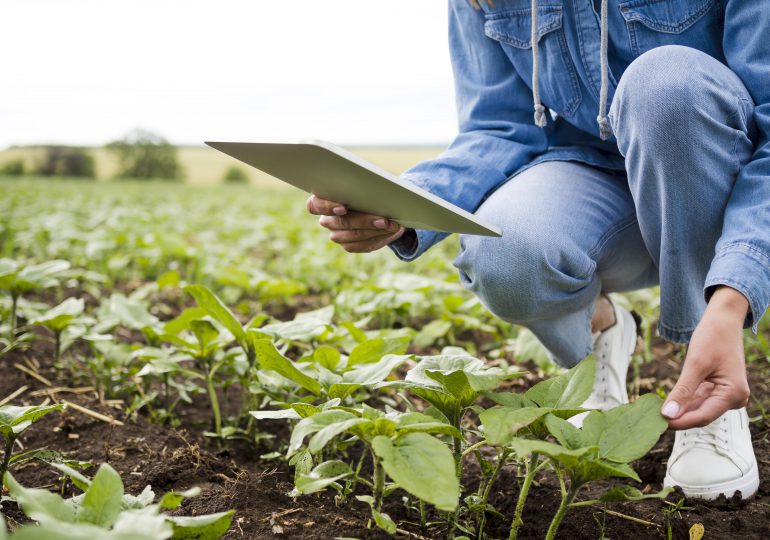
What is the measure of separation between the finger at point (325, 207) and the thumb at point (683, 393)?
68 cm

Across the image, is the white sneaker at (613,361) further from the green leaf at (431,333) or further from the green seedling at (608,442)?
the green seedling at (608,442)

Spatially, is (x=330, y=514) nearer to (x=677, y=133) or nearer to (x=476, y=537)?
(x=476, y=537)

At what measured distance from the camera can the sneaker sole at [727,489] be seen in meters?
1.33

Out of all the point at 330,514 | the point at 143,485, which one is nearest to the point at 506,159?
the point at 330,514

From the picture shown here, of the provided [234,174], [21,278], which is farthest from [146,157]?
[21,278]

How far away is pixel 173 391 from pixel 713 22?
1.55 m

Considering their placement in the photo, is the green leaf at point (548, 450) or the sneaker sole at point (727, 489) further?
the sneaker sole at point (727, 489)

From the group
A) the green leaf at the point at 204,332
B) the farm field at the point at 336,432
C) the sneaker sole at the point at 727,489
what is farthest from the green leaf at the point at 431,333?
the sneaker sole at the point at 727,489

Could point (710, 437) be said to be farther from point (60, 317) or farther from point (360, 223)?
point (60, 317)

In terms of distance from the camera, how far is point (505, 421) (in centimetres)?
96

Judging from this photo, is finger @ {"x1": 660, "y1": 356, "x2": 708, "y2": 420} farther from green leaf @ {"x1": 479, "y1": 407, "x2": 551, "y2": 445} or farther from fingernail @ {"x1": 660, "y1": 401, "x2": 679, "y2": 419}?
green leaf @ {"x1": 479, "y1": 407, "x2": 551, "y2": 445}

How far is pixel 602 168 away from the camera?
5.60 feet

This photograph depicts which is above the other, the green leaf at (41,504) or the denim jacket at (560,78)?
the denim jacket at (560,78)

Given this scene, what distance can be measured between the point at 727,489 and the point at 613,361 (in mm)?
457
